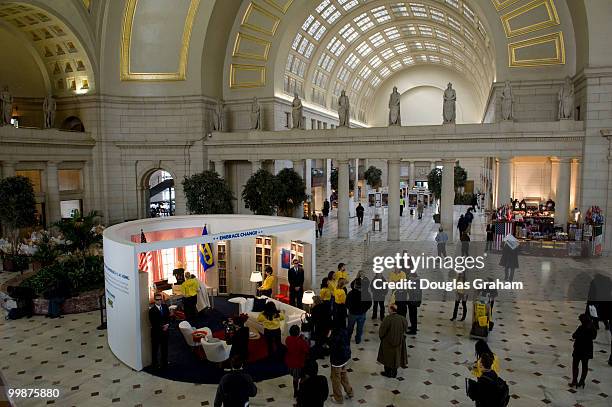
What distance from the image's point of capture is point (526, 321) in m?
12.7

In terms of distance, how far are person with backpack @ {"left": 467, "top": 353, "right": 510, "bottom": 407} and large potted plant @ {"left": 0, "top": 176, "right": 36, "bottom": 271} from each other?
59.2ft

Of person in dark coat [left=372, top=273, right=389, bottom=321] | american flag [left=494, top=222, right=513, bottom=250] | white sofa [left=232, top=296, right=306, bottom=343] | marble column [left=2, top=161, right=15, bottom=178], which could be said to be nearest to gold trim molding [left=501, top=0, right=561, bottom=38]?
american flag [left=494, top=222, right=513, bottom=250]

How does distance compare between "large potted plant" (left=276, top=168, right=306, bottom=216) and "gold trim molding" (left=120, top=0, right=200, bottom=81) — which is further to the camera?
"gold trim molding" (left=120, top=0, right=200, bottom=81)

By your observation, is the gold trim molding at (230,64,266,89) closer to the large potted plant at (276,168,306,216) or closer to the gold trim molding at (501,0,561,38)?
the large potted plant at (276,168,306,216)

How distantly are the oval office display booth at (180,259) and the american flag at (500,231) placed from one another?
1143cm

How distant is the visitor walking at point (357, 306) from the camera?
1095cm

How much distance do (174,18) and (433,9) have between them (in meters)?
18.5

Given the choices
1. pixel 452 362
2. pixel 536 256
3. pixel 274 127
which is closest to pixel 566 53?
pixel 536 256

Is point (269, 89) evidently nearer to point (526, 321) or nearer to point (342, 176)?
point (342, 176)

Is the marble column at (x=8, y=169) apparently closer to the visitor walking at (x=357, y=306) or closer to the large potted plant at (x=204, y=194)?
the large potted plant at (x=204, y=194)

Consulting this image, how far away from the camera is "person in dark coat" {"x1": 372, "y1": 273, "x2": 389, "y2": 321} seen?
12062 millimetres

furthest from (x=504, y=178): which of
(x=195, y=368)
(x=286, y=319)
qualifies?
(x=195, y=368)

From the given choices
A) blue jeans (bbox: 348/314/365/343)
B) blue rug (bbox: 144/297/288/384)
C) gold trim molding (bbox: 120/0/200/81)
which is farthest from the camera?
gold trim molding (bbox: 120/0/200/81)

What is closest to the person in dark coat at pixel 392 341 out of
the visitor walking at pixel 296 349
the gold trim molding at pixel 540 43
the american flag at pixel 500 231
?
the visitor walking at pixel 296 349
